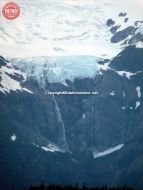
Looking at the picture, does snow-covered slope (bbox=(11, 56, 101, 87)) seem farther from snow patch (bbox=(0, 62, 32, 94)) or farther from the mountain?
snow patch (bbox=(0, 62, 32, 94))

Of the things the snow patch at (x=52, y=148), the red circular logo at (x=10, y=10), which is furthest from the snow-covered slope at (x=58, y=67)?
the red circular logo at (x=10, y=10)

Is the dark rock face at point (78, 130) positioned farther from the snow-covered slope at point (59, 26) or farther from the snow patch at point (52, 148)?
the snow-covered slope at point (59, 26)

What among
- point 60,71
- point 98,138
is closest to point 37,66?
point 60,71

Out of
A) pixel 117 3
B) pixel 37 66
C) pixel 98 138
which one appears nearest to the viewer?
pixel 117 3

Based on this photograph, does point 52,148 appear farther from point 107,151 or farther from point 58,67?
point 58,67

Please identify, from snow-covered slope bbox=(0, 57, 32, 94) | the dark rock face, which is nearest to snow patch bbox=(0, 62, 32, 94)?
snow-covered slope bbox=(0, 57, 32, 94)

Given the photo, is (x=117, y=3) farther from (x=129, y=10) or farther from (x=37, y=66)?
(x=37, y=66)
